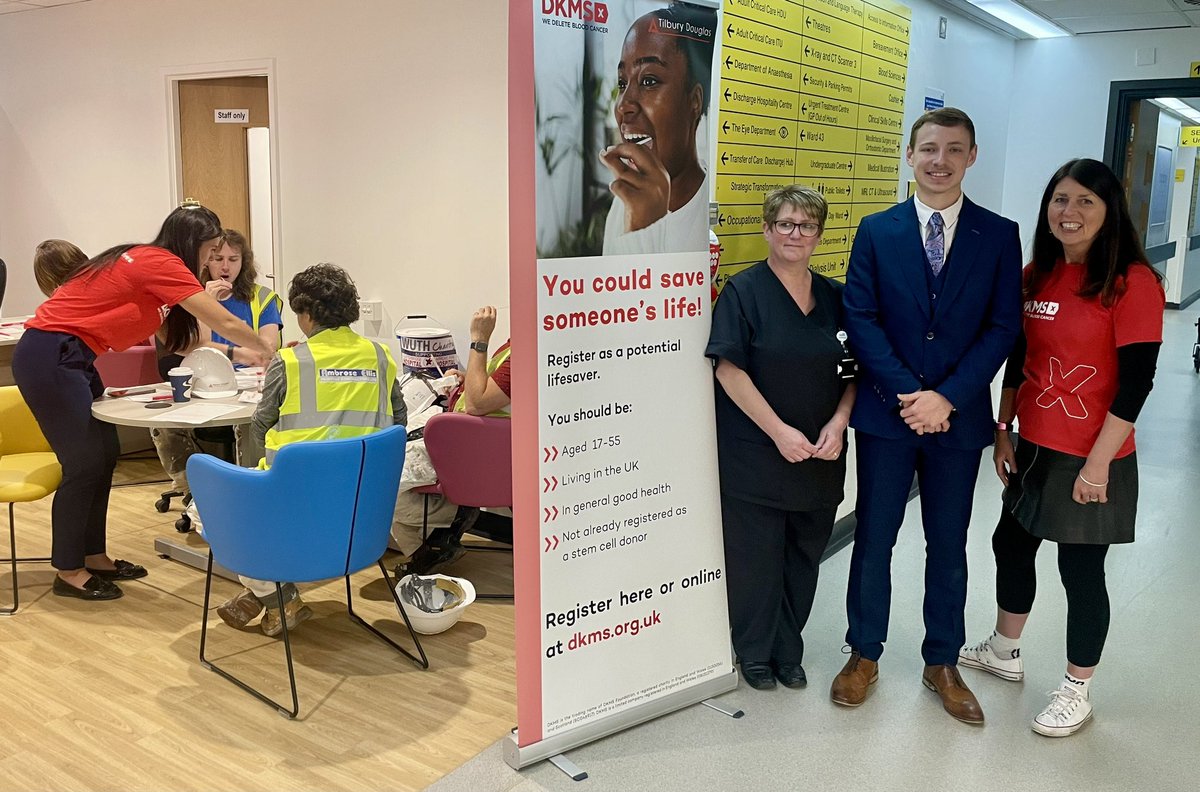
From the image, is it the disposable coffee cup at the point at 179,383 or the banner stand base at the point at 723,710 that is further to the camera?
the disposable coffee cup at the point at 179,383

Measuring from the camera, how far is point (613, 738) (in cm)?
297

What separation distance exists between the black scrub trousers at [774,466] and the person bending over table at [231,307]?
2.44 meters

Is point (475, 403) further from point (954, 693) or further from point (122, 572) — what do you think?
point (954, 693)

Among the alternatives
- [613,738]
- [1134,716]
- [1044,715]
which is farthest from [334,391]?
[1134,716]

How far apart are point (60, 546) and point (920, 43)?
14.6 ft

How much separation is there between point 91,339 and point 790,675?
9.15ft

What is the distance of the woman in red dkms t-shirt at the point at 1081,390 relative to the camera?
2.80 m

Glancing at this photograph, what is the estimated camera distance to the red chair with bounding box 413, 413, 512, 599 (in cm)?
383

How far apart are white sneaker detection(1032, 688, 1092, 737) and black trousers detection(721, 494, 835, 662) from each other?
0.73 metres

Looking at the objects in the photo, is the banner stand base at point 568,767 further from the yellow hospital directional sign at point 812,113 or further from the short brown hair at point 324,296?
the yellow hospital directional sign at point 812,113

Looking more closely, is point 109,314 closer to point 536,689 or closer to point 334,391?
point 334,391

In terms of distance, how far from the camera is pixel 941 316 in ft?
9.72

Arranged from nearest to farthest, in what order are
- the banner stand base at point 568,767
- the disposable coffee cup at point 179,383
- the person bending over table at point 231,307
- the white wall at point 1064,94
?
the banner stand base at point 568,767 < the disposable coffee cup at point 179,383 < the person bending over table at point 231,307 < the white wall at point 1064,94

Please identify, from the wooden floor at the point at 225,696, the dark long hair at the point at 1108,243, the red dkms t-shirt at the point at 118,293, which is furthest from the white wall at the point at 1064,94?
the red dkms t-shirt at the point at 118,293
